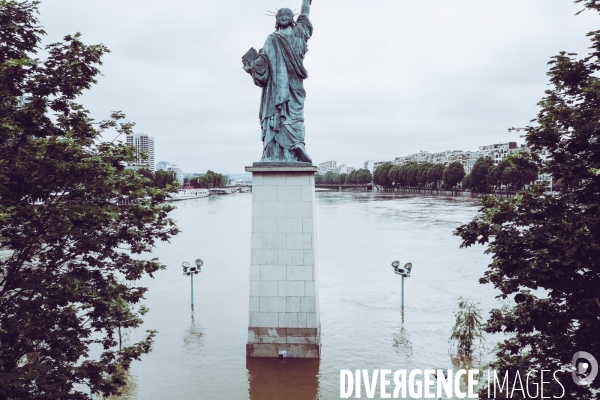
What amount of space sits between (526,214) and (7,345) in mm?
7983

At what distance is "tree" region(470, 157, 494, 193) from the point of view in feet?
357

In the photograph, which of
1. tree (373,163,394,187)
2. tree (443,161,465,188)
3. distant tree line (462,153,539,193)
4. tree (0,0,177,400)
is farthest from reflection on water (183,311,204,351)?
tree (373,163,394,187)

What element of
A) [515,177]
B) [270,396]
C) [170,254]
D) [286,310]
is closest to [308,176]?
[286,310]

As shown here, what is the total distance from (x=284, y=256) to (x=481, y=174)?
104960 millimetres

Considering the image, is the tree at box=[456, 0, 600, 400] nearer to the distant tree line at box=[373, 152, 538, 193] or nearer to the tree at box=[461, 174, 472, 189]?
the distant tree line at box=[373, 152, 538, 193]

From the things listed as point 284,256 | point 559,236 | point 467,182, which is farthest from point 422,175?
point 559,236

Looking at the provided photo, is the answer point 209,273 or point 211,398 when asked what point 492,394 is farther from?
point 209,273

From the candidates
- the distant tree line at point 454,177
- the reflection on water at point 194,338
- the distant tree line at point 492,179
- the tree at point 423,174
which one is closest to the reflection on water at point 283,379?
the reflection on water at point 194,338

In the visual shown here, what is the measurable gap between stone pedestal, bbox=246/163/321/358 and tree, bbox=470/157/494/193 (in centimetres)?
10079

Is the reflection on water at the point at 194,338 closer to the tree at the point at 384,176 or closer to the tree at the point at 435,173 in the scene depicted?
the tree at the point at 435,173

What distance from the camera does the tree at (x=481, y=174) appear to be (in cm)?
10875

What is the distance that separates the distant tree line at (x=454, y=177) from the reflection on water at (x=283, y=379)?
48191 mm

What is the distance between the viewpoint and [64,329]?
8.02 metres

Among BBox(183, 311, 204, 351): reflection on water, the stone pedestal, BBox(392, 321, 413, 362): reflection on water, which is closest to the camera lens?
the stone pedestal
